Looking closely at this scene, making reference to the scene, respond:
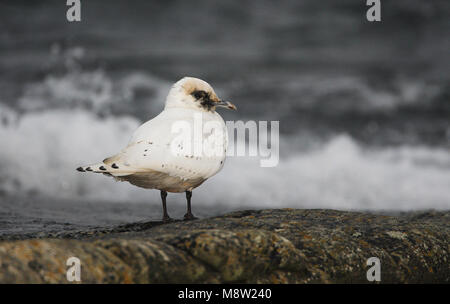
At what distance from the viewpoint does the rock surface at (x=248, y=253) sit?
3613mm

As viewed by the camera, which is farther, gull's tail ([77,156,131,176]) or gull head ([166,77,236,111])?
gull head ([166,77,236,111])

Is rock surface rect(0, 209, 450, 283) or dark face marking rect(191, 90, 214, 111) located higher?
dark face marking rect(191, 90, 214, 111)

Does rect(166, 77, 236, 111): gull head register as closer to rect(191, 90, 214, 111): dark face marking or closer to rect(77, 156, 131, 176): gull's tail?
rect(191, 90, 214, 111): dark face marking

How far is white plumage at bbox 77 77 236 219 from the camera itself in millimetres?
5621

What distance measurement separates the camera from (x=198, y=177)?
6.14 meters

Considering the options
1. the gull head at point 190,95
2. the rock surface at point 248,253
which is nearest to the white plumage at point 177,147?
the gull head at point 190,95

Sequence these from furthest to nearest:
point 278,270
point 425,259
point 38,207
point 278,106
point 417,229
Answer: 1. point 278,106
2. point 38,207
3. point 417,229
4. point 425,259
5. point 278,270

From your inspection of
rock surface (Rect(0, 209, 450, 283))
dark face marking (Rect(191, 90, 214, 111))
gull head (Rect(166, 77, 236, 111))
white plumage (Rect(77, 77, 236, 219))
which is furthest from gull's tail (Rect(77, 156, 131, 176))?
dark face marking (Rect(191, 90, 214, 111))

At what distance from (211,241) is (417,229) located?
2190 millimetres

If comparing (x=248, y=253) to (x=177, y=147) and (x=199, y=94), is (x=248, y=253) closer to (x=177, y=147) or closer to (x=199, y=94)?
(x=177, y=147)

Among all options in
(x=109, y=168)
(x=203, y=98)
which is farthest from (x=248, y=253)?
(x=203, y=98)

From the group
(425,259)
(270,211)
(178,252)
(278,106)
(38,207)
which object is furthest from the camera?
(278,106)

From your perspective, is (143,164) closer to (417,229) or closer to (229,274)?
(229,274)

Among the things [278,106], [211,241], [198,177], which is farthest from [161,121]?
[278,106]
